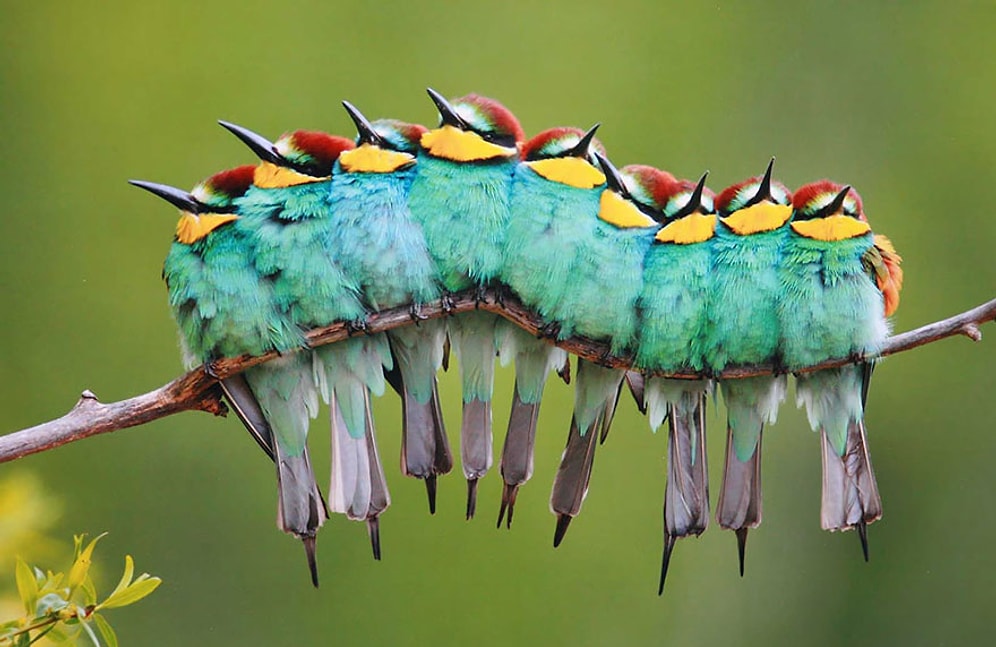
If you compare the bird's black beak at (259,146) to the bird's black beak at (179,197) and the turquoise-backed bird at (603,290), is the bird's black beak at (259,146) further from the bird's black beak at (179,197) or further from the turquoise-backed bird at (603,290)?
the turquoise-backed bird at (603,290)

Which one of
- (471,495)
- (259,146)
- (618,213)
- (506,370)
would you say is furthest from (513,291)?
(506,370)

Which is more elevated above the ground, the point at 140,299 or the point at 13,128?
the point at 13,128

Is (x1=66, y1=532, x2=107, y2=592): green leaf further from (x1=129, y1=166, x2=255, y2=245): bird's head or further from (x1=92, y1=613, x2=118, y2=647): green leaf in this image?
(x1=129, y1=166, x2=255, y2=245): bird's head

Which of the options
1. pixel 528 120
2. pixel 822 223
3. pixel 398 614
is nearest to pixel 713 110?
pixel 528 120

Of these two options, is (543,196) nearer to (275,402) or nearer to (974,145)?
(275,402)

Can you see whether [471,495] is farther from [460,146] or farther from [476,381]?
[460,146]

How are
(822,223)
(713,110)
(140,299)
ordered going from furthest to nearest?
(713,110) → (140,299) → (822,223)
